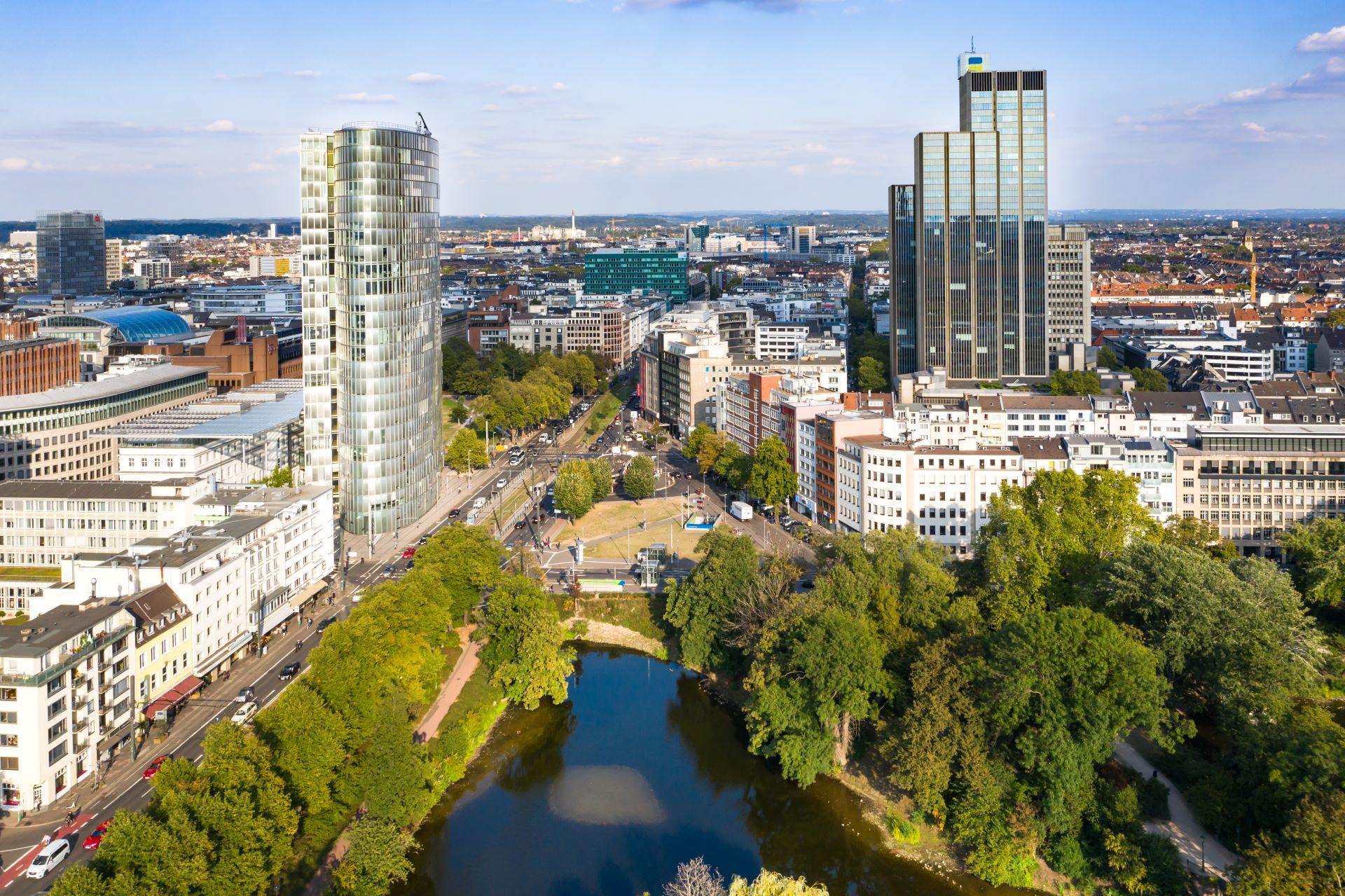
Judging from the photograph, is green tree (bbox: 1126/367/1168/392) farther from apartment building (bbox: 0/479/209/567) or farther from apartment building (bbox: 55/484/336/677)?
apartment building (bbox: 0/479/209/567)

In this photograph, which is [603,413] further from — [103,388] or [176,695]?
[176,695]

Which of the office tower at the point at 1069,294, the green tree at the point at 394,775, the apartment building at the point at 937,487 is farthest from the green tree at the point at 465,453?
the office tower at the point at 1069,294

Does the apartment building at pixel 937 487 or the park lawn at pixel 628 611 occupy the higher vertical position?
the apartment building at pixel 937 487

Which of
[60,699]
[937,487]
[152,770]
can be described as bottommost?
[152,770]

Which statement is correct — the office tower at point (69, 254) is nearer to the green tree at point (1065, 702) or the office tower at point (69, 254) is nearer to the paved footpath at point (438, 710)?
the paved footpath at point (438, 710)

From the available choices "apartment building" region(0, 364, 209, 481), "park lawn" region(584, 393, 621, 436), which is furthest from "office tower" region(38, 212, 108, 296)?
"apartment building" region(0, 364, 209, 481)

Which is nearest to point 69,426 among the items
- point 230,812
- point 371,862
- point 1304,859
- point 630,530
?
point 630,530

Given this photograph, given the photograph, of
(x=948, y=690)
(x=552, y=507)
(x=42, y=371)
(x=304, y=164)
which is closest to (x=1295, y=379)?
(x=552, y=507)
